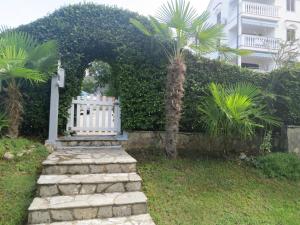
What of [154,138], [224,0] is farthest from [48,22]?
[224,0]

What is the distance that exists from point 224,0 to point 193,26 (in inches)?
681

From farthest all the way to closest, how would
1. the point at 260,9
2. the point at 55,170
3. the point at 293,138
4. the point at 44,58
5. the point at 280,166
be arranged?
the point at 260,9, the point at 293,138, the point at 44,58, the point at 280,166, the point at 55,170

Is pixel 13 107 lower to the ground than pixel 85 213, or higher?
higher

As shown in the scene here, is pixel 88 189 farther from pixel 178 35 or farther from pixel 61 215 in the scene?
pixel 178 35

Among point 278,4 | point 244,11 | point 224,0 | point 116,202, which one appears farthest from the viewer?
point 224,0

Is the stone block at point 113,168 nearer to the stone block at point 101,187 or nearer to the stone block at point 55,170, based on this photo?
the stone block at point 101,187

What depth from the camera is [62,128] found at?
584cm

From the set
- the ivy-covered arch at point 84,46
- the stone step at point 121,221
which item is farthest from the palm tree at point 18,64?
the stone step at point 121,221

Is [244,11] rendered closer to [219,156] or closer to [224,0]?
[224,0]

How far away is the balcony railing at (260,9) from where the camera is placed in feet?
56.0

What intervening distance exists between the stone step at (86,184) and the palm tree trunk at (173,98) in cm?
145

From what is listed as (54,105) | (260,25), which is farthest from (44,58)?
(260,25)

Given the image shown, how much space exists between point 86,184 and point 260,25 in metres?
18.2

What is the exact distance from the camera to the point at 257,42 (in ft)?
55.4
